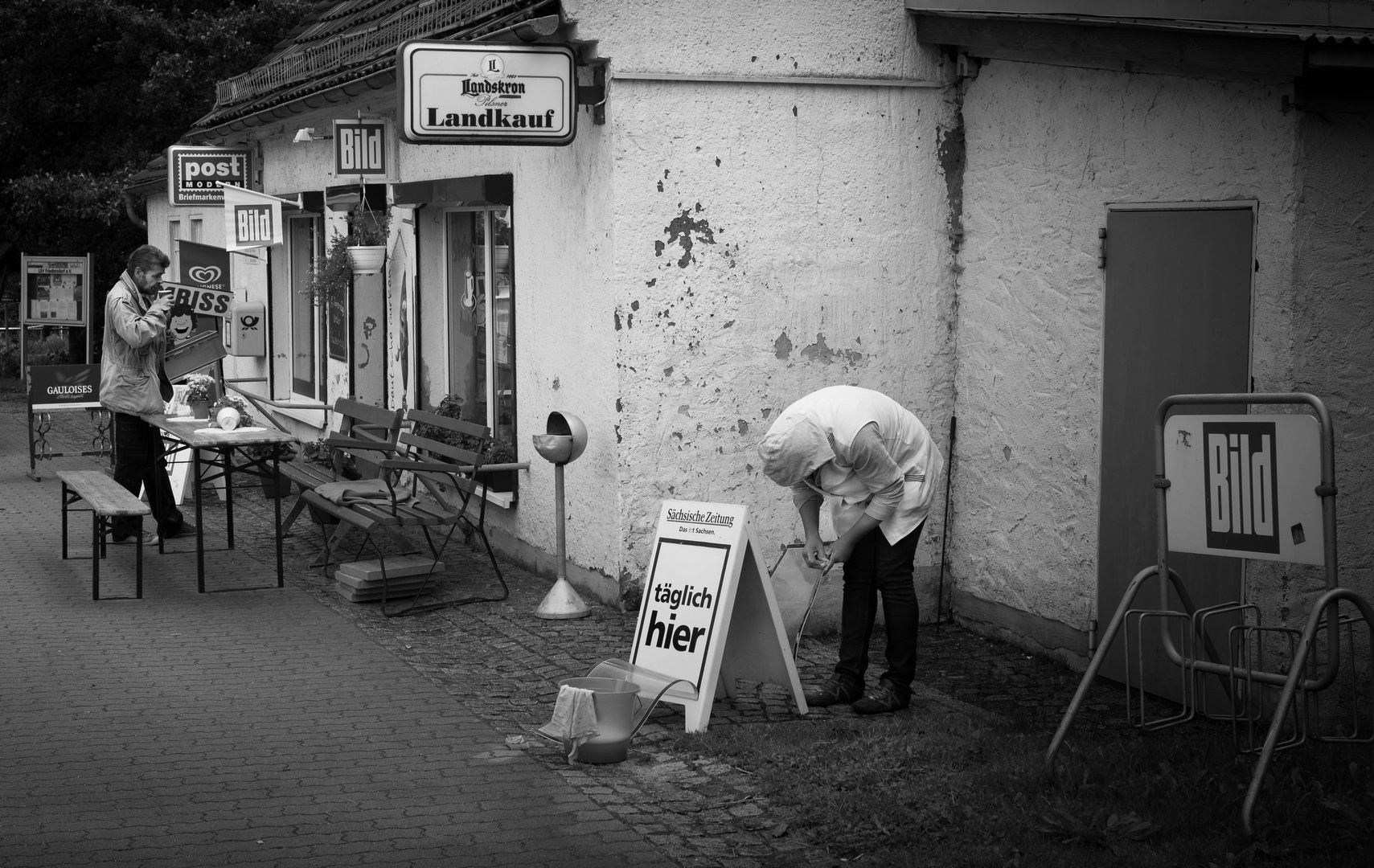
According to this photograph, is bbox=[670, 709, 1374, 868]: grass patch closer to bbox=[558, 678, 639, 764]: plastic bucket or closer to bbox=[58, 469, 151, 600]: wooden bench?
bbox=[558, 678, 639, 764]: plastic bucket

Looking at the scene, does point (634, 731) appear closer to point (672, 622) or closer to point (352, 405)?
point (672, 622)

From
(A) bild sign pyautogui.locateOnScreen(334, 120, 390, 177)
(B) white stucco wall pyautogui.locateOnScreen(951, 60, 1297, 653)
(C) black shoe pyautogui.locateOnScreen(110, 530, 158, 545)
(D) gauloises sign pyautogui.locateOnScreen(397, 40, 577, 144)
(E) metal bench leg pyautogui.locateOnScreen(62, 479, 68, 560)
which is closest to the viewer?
(B) white stucco wall pyautogui.locateOnScreen(951, 60, 1297, 653)

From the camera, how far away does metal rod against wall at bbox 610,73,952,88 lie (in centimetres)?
797

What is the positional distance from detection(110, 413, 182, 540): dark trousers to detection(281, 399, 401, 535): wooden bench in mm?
850

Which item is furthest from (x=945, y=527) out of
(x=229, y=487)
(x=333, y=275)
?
(x=333, y=275)

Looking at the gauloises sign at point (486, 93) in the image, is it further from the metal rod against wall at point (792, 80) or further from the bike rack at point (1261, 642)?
→ the bike rack at point (1261, 642)

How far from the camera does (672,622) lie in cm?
652

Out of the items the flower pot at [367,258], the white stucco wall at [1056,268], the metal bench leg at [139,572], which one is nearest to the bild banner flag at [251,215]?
the flower pot at [367,258]

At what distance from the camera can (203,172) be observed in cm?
1569

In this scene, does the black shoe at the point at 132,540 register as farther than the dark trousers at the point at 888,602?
Yes

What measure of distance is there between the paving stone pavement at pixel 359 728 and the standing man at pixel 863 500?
221mm

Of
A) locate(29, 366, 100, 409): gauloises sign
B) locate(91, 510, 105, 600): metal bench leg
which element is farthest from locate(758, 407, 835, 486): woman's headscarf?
locate(29, 366, 100, 409): gauloises sign

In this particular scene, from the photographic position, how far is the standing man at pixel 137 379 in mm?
10281

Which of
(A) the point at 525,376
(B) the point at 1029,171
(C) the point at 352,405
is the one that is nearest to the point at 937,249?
(B) the point at 1029,171
